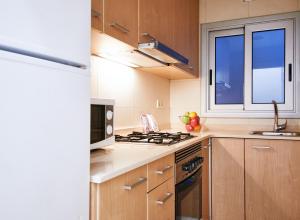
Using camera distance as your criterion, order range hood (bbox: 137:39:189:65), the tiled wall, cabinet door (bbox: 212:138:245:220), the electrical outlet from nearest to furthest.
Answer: range hood (bbox: 137:39:189:65) < the tiled wall < cabinet door (bbox: 212:138:245:220) < the electrical outlet

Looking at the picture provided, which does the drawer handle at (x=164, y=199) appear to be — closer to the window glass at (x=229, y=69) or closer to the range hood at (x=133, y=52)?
the range hood at (x=133, y=52)

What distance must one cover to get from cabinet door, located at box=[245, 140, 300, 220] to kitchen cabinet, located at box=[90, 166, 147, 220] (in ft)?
5.10

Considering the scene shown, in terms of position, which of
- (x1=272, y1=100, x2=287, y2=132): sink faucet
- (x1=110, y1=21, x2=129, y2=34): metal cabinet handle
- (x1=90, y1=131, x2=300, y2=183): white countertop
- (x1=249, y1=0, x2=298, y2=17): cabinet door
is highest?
(x1=249, y1=0, x2=298, y2=17): cabinet door

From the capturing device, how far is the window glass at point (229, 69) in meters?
3.07

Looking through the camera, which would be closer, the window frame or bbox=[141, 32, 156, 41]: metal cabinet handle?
bbox=[141, 32, 156, 41]: metal cabinet handle

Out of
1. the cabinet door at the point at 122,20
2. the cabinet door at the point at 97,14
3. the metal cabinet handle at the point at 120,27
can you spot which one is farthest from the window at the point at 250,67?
the cabinet door at the point at 97,14

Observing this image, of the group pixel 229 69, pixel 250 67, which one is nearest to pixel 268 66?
pixel 250 67

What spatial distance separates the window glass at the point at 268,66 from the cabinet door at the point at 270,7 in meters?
0.20

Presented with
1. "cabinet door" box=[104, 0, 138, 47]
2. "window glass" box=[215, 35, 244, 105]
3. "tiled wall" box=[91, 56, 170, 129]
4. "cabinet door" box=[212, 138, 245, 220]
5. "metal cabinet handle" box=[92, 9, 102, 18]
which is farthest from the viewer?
"window glass" box=[215, 35, 244, 105]

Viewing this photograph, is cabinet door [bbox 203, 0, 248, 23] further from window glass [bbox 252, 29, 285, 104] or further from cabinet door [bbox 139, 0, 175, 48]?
cabinet door [bbox 139, 0, 175, 48]

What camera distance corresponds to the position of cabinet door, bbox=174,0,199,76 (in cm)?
239

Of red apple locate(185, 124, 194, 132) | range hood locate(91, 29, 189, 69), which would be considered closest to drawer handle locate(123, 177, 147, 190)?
range hood locate(91, 29, 189, 69)

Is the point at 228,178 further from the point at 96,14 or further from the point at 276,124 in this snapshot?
the point at 96,14

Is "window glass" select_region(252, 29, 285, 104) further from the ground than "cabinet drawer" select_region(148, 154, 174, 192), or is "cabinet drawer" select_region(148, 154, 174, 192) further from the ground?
"window glass" select_region(252, 29, 285, 104)
